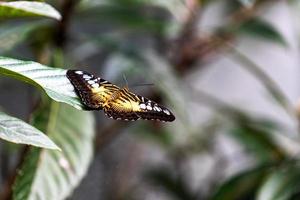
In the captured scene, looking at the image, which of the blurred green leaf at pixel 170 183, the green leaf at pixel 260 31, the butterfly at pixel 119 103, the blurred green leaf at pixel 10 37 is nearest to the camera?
the butterfly at pixel 119 103

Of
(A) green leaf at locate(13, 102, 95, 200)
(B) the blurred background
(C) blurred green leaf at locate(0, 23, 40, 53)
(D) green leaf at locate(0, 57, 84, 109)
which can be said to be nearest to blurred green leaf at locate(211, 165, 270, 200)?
(B) the blurred background

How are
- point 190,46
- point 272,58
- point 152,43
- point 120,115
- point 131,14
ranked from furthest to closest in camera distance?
point 272,58
point 152,43
point 190,46
point 131,14
point 120,115

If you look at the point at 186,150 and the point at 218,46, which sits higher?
the point at 218,46

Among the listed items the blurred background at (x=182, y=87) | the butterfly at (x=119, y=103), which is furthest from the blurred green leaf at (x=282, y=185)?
the butterfly at (x=119, y=103)

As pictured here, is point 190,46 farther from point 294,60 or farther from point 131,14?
point 294,60

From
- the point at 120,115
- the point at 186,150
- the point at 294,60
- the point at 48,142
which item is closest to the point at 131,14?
the point at 186,150

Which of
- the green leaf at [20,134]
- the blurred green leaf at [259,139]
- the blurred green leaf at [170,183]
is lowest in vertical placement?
the green leaf at [20,134]

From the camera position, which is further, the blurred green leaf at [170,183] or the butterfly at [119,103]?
the blurred green leaf at [170,183]

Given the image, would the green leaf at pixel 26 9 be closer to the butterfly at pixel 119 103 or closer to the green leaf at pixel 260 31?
the butterfly at pixel 119 103
